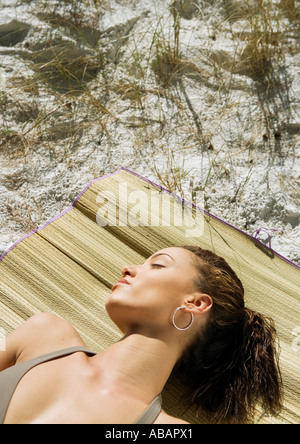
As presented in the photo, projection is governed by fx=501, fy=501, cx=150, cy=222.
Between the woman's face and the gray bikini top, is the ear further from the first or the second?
the gray bikini top

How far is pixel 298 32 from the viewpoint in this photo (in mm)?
4012

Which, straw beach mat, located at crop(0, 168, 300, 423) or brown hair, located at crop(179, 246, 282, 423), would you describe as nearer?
brown hair, located at crop(179, 246, 282, 423)

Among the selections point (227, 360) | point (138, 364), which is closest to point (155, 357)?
point (138, 364)

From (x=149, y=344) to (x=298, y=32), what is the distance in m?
2.97

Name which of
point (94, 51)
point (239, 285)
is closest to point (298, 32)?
point (94, 51)

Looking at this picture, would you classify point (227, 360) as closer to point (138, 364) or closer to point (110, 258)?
point (138, 364)

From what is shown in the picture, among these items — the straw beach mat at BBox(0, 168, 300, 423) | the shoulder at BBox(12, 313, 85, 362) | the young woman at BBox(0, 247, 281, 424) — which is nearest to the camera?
the young woman at BBox(0, 247, 281, 424)

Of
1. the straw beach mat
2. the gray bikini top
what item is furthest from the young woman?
the straw beach mat

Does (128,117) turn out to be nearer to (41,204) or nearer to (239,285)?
(41,204)

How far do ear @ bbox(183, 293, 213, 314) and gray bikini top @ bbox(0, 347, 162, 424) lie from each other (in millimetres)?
416

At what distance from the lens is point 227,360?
2.45 meters

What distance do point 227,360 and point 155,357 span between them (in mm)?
421

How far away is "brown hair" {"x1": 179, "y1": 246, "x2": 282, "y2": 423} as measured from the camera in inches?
95.2

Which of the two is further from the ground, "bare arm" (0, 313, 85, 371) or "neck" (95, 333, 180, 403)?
"neck" (95, 333, 180, 403)
